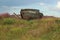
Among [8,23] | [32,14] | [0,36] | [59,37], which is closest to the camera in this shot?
[59,37]

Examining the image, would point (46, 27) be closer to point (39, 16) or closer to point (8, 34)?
point (8, 34)

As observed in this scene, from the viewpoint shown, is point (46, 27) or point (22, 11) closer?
point (46, 27)

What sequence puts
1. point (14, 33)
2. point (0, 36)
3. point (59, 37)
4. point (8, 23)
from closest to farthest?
point (59, 37), point (0, 36), point (14, 33), point (8, 23)

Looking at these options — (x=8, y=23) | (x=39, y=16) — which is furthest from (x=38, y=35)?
(x=39, y=16)

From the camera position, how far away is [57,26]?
18844mm

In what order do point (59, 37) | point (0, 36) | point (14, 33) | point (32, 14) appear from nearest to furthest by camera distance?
point (59, 37)
point (0, 36)
point (14, 33)
point (32, 14)

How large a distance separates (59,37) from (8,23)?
902 centimetres

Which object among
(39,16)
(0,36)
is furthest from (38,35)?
(39,16)

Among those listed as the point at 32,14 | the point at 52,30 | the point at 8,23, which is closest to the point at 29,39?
the point at 52,30

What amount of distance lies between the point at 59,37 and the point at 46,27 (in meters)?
3.61

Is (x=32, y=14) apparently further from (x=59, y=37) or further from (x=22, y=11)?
(x=59, y=37)

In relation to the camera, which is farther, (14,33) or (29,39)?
(14,33)

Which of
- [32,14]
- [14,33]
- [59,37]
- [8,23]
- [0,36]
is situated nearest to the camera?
[59,37]

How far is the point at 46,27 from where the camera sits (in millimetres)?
19219
